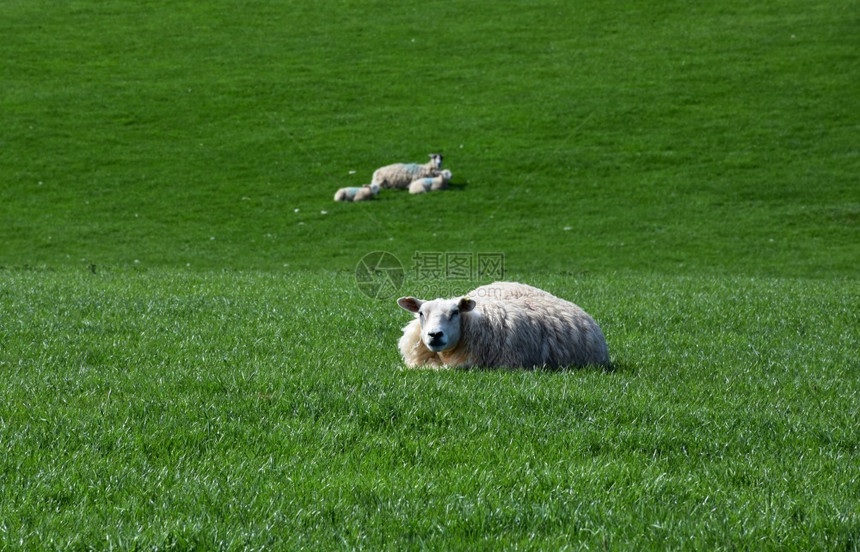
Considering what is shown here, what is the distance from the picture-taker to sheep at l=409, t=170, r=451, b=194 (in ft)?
110

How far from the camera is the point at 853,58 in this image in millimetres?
42250

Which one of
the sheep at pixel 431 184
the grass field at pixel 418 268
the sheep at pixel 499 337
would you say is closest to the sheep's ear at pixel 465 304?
the sheep at pixel 499 337

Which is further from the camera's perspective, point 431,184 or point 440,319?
point 431,184

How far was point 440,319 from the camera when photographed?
8344 mm

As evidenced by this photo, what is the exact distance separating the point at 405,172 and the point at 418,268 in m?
12.4

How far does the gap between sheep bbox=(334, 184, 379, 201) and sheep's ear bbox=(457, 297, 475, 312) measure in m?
24.9

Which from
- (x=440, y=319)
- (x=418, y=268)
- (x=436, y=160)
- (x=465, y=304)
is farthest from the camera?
(x=436, y=160)

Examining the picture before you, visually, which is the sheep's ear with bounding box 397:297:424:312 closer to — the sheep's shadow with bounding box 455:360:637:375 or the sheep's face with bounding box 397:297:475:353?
the sheep's face with bounding box 397:297:475:353

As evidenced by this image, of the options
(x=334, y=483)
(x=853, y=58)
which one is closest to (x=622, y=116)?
(x=853, y=58)

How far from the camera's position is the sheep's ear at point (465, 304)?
855cm

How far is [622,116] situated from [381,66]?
1356cm

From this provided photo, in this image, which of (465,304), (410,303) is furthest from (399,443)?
(410,303)

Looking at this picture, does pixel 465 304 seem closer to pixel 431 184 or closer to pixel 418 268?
pixel 418 268

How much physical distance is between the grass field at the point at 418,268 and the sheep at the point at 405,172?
1.11 meters
